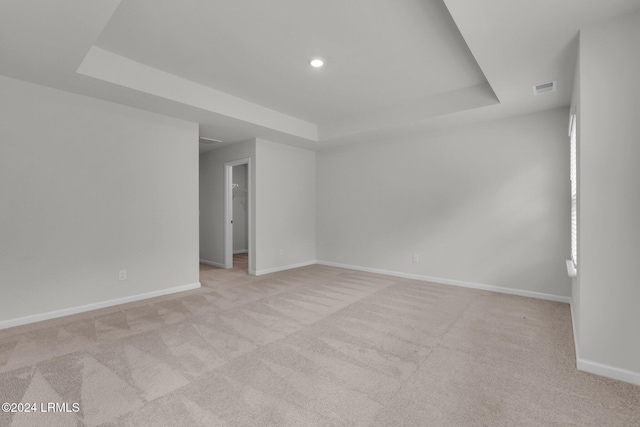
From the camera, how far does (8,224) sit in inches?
115

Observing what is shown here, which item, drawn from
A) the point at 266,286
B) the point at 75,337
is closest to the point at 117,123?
the point at 75,337

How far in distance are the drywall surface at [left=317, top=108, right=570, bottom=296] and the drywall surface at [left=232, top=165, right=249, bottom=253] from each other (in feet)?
10.1

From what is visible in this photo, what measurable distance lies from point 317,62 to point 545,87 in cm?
239

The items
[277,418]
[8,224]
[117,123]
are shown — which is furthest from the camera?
[117,123]

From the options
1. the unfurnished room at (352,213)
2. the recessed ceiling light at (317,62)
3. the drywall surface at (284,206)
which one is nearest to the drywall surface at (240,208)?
the unfurnished room at (352,213)

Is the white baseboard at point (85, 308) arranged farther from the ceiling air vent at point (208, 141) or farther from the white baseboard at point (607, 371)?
the white baseboard at point (607, 371)

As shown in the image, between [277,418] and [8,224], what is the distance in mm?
3231

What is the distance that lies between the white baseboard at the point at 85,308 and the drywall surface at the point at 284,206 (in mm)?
1430

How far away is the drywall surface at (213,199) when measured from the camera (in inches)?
232

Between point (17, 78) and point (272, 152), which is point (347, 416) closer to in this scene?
point (17, 78)

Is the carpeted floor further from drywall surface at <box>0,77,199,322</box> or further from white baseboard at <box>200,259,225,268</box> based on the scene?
white baseboard at <box>200,259,225,268</box>

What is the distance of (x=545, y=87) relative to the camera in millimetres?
3137

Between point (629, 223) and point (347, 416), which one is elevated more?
point (629, 223)

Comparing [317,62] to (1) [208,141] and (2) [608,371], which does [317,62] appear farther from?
(2) [608,371]
